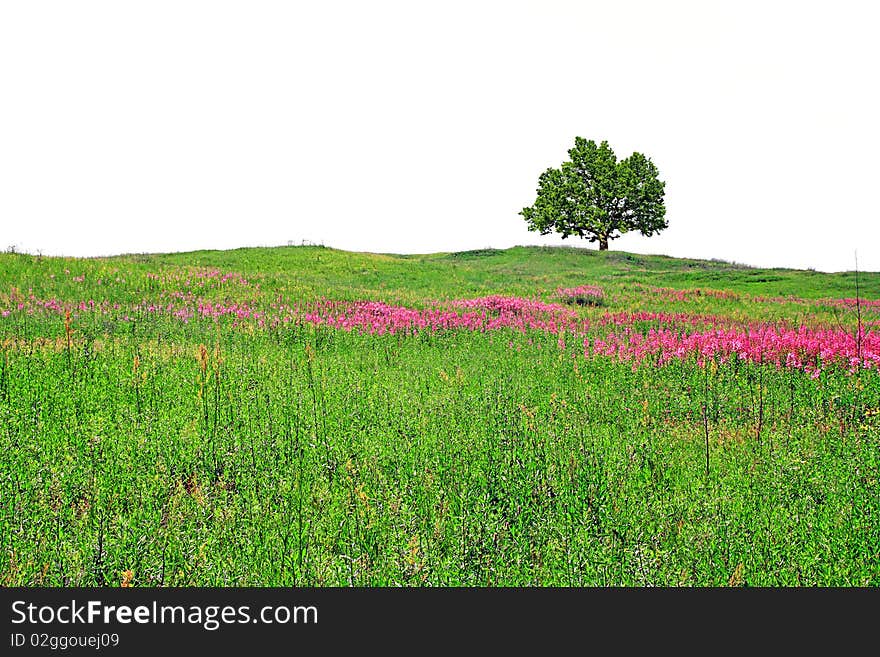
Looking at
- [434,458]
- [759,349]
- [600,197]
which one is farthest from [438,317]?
[600,197]

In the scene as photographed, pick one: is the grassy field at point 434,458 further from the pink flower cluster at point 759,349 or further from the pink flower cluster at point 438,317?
the pink flower cluster at point 438,317

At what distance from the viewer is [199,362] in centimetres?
951

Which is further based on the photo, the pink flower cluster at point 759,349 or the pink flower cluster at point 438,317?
the pink flower cluster at point 438,317

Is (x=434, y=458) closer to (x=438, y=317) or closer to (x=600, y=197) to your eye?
(x=438, y=317)

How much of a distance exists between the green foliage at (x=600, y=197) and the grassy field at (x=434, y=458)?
46772 mm

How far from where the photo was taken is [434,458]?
18.1ft

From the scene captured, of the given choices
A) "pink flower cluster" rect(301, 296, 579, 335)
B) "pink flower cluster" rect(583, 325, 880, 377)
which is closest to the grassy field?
"pink flower cluster" rect(583, 325, 880, 377)

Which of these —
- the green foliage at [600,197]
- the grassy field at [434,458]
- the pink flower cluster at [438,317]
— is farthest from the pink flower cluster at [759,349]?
the green foliage at [600,197]

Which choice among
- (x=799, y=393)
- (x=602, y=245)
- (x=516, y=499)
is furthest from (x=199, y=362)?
(x=602, y=245)

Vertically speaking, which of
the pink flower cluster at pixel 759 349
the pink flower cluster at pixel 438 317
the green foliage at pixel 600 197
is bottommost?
the pink flower cluster at pixel 759 349

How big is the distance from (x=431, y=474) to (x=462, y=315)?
10.2 metres

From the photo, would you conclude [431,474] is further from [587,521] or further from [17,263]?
[17,263]

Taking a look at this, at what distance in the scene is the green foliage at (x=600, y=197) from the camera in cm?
5694

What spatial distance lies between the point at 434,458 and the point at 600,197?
2212 inches
